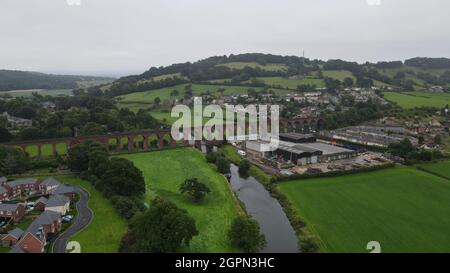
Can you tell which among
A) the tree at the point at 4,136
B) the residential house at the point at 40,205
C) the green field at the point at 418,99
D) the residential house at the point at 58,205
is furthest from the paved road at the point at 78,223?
the green field at the point at 418,99

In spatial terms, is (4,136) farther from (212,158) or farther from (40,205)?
(212,158)

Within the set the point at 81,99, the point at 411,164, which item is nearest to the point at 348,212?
the point at 411,164

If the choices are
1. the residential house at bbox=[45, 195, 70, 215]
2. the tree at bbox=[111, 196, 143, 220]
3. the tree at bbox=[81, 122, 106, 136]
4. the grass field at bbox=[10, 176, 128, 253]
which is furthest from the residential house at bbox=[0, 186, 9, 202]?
the tree at bbox=[81, 122, 106, 136]

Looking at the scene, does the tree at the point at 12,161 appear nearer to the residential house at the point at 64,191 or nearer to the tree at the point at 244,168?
the residential house at the point at 64,191

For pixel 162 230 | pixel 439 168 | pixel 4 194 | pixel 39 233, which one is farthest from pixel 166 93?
pixel 162 230

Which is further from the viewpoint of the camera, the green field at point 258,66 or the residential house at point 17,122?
the green field at point 258,66

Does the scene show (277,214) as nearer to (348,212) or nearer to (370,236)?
(348,212)
